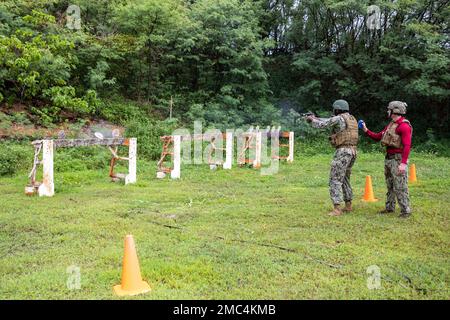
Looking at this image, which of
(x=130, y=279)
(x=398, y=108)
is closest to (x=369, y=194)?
(x=398, y=108)

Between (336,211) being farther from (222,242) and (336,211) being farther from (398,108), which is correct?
(222,242)

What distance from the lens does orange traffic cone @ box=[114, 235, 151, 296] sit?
4.10 meters

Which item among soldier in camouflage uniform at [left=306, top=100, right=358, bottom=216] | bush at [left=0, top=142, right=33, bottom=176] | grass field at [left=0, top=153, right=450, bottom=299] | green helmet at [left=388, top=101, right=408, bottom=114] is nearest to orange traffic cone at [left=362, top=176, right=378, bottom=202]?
grass field at [left=0, top=153, right=450, bottom=299]

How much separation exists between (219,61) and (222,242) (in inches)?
628

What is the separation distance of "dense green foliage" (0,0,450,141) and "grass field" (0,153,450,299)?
26.2 feet

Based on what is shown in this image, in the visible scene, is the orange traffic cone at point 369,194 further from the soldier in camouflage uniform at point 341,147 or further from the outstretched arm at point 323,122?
the outstretched arm at point 323,122

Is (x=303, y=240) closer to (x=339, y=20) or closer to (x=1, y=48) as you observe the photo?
(x=1, y=48)

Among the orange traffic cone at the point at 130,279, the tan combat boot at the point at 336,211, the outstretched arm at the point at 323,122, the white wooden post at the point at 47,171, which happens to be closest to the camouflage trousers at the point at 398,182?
the tan combat boot at the point at 336,211

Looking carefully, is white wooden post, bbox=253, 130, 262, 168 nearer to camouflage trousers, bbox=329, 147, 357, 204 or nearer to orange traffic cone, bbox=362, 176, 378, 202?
orange traffic cone, bbox=362, 176, 378, 202

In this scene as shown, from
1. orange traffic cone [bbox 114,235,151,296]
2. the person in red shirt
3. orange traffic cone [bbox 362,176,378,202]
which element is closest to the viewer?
orange traffic cone [bbox 114,235,151,296]

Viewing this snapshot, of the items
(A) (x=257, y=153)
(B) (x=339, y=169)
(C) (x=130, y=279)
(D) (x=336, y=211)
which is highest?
(A) (x=257, y=153)

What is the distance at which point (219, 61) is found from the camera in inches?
813
